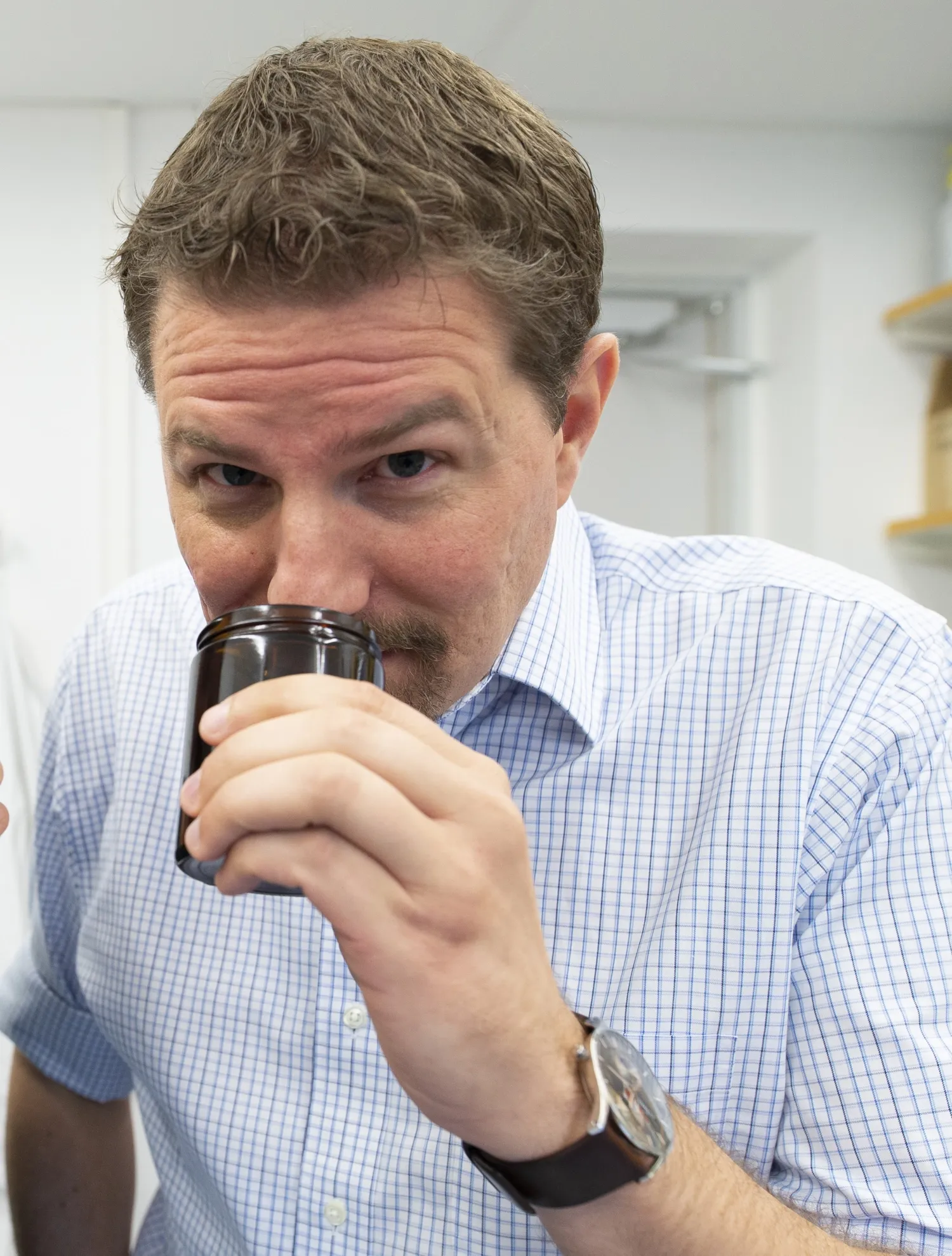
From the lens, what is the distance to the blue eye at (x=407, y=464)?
0.71m

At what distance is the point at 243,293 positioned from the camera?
2.30ft

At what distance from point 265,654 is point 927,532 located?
5.75ft

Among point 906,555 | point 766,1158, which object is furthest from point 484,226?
point 906,555

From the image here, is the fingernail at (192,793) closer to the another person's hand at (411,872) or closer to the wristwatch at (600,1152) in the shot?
the another person's hand at (411,872)

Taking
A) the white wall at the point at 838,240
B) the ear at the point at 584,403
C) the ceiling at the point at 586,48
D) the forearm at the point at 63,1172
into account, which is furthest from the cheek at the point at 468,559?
the white wall at the point at 838,240

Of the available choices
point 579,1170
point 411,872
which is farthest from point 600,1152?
point 411,872

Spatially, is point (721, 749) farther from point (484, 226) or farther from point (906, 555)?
point (906, 555)

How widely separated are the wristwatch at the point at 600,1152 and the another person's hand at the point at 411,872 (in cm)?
1

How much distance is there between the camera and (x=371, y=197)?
68 centimetres

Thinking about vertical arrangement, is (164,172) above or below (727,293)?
below

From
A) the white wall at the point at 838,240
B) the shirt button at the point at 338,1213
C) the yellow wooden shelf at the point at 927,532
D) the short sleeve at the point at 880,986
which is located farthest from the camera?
the white wall at the point at 838,240

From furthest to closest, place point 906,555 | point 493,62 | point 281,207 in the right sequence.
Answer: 1. point 906,555
2. point 493,62
3. point 281,207

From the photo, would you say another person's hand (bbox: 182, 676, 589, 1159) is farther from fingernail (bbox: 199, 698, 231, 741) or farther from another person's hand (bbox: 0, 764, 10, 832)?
another person's hand (bbox: 0, 764, 10, 832)

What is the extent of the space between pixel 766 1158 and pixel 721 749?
28 cm
